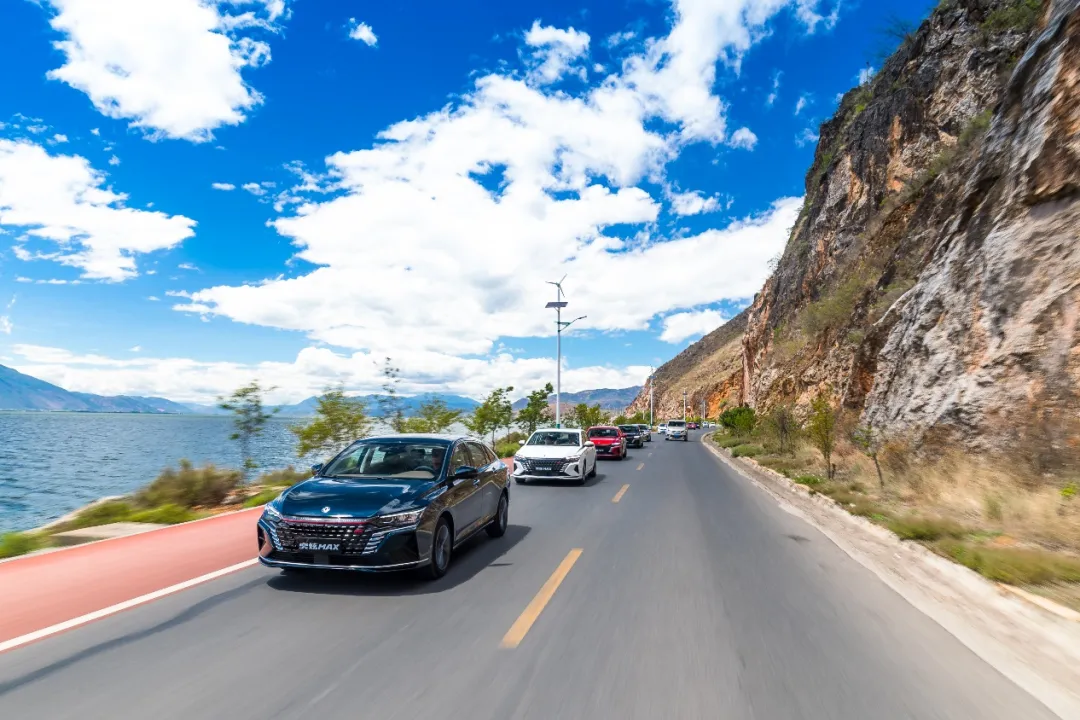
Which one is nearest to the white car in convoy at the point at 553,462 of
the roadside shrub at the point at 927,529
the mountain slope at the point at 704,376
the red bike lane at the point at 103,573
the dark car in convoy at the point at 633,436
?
the red bike lane at the point at 103,573

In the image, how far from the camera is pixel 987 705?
12.3ft

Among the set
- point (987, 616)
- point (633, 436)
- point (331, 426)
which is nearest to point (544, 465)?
point (331, 426)

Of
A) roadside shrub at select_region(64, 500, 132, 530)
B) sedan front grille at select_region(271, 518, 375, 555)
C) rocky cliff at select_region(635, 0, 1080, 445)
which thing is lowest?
roadside shrub at select_region(64, 500, 132, 530)

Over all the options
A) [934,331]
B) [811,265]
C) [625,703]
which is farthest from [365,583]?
[811,265]

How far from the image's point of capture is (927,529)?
8.48m

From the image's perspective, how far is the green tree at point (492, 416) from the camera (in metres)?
32.8

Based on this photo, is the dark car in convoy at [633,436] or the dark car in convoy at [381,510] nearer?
the dark car in convoy at [381,510]

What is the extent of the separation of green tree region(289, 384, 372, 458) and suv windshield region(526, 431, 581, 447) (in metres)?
5.22

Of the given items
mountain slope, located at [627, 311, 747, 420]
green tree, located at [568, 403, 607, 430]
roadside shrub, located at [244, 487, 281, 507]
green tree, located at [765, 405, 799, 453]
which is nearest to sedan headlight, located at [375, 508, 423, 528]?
roadside shrub, located at [244, 487, 281, 507]

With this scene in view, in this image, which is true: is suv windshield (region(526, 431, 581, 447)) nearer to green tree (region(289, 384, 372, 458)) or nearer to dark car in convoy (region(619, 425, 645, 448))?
green tree (region(289, 384, 372, 458))

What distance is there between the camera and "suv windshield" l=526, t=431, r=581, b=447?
707 inches

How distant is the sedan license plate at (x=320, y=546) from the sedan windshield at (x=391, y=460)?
1395 millimetres

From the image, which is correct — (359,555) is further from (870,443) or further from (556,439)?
(870,443)

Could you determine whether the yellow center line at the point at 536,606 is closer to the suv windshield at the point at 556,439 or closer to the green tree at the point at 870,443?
the green tree at the point at 870,443
